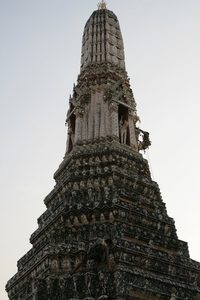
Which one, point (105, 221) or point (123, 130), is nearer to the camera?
point (105, 221)

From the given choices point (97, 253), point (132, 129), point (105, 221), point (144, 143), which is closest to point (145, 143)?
point (144, 143)

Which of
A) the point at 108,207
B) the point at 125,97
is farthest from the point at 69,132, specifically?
the point at 108,207

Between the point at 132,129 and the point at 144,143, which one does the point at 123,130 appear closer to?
the point at 132,129

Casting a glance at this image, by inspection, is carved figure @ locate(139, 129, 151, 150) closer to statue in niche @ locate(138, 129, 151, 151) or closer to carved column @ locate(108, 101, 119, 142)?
statue in niche @ locate(138, 129, 151, 151)

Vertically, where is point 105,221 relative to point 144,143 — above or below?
below

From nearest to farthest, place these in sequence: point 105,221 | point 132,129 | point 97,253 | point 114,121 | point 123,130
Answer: point 97,253
point 105,221
point 114,121
point 123,130
point 132,129

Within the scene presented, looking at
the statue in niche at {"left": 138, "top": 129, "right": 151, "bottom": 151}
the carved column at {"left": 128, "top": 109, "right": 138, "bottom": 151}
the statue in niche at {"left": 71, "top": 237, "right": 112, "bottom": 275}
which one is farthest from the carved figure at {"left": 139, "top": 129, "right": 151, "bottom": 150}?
the statue in niche at {"left": 71, "top": 237, "right": 112, "bottom": 275}

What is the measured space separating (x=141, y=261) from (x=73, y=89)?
42.9 feet

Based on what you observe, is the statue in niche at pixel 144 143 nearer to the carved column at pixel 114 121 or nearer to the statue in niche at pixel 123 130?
the statue in niche at pixel 123 130

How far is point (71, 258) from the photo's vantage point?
14.2 metres

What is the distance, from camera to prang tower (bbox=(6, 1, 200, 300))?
13.2 m

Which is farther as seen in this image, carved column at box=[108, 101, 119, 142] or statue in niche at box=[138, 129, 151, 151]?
statue in niche at box=[138, 129, 151, 151]

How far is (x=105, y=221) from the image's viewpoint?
1566 cm

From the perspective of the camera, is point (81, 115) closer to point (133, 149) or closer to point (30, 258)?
point (133, 149)
